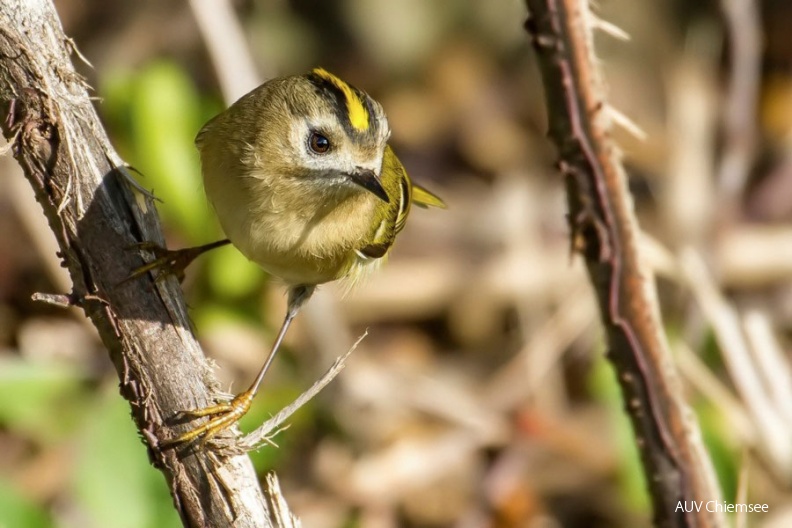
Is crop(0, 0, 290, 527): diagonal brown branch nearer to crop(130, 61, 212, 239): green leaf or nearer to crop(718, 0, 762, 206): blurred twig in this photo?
crop(130, 61, 212, 239): green leaf

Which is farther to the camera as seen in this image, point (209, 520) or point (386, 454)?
point (386, 454)

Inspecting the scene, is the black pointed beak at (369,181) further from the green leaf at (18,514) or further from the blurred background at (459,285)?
the green leaf at (18,514)

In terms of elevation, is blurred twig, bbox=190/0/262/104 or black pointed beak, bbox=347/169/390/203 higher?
blurred twig, bbox=190/0/262/104

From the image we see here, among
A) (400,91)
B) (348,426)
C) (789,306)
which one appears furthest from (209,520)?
(400,91)

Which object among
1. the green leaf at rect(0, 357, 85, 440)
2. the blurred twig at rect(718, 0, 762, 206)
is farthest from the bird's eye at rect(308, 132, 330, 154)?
the blurred twig at rect(718, 0, 762, 206)

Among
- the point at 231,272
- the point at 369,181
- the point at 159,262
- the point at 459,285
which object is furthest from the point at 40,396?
the point at 459,285

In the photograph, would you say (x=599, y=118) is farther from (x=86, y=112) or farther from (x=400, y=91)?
(x=400, y=91)
